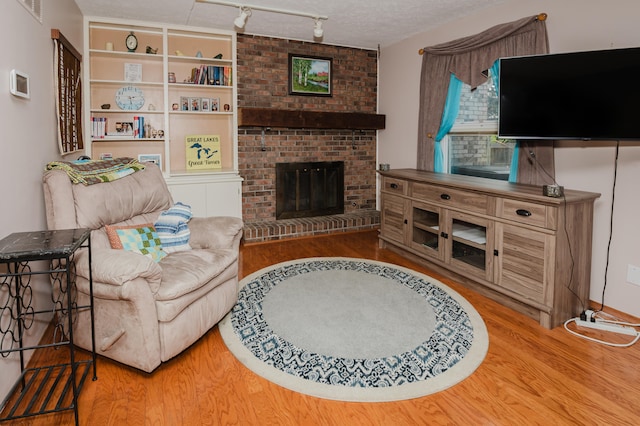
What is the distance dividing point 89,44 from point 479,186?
398 centimetres

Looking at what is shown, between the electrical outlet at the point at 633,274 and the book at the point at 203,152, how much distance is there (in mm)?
4016

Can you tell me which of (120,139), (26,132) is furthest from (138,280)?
(120,139)

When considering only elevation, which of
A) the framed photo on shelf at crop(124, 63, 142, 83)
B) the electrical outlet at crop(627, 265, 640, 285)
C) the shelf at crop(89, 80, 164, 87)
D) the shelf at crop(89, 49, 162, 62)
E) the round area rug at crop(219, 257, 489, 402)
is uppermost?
the shelf at crop(89, 49, 162, 62)

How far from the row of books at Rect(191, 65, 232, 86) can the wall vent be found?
84.1 inches

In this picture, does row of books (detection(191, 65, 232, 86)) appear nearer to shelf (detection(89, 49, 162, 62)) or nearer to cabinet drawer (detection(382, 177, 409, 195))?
shelf (detection(89, 49, 162, 62))

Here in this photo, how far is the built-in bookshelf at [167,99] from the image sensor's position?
434cm

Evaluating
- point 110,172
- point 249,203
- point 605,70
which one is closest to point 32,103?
point 110,172

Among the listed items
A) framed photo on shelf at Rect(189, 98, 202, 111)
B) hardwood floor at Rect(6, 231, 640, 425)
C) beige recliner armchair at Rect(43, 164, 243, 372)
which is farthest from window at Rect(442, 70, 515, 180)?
framed photo on shelf at Rect(189, 98, 202, 111)

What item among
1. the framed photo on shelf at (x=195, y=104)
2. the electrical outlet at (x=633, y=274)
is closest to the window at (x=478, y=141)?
the electrical outlet at (x=633, y=274)

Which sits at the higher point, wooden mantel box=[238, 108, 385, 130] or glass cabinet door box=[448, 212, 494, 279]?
wooden mantel box=[238, 108, 385, 130]

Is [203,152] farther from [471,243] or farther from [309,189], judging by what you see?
[471,243]

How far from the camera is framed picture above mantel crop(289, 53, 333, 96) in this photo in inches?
198

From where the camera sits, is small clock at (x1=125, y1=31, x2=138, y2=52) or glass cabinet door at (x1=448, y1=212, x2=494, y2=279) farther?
small clock at (x1=125, y1=31, x2=138, y2=52)

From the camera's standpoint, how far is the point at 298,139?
16.9 ft
